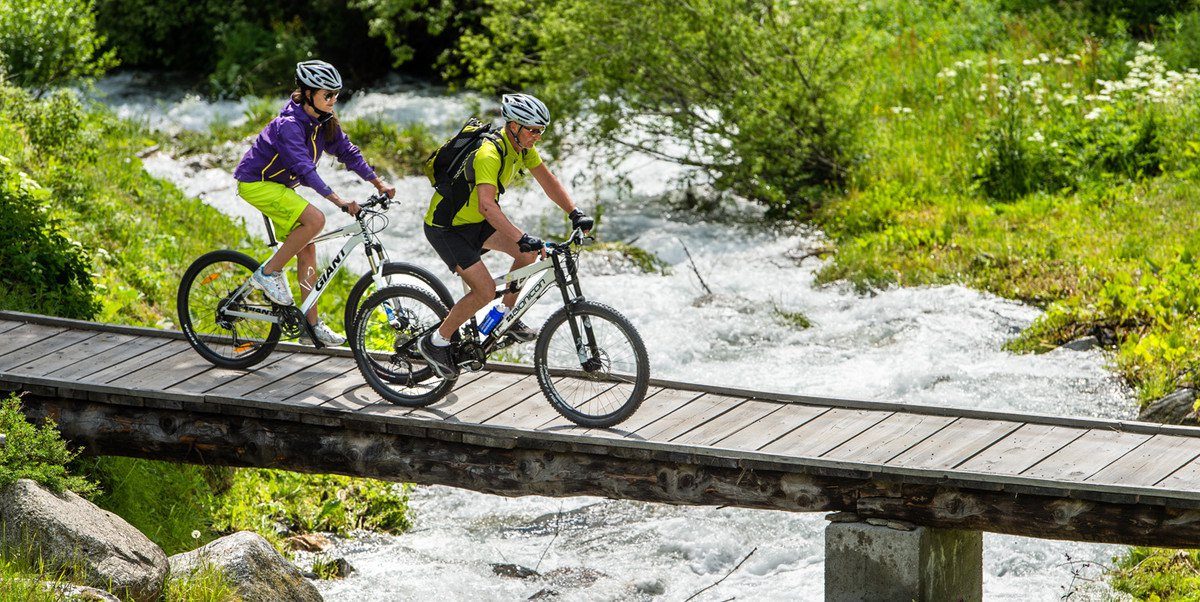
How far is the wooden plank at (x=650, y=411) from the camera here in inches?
301

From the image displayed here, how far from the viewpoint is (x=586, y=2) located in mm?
16297

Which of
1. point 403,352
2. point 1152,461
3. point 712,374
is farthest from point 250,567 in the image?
point 712,374

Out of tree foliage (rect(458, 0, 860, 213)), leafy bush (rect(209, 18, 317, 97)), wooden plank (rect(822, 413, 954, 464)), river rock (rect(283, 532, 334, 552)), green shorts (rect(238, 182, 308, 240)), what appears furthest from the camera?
leafy bush (rect(209, 18, 317, 97))

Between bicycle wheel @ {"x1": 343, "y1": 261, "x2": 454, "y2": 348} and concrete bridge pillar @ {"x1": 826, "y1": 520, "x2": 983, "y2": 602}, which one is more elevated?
bicycle wheel @ {"x1": 343, "y1": 261, "x2": 454, "y2": 348}

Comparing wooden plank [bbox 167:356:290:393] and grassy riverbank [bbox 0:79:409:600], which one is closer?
wooden plank [bbox 167:356:290:393]

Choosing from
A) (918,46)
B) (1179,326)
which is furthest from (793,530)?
(918,46)

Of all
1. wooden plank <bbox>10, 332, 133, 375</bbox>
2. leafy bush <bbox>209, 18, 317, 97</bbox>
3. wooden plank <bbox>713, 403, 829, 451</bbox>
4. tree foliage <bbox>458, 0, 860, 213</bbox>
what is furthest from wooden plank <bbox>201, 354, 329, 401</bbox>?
leafy bush <bbox>209, 18, 317, 97</bbox>

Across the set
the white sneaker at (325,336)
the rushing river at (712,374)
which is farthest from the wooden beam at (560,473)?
the rushing river at (712,374)

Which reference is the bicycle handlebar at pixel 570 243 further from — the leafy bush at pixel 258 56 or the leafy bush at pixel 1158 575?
the leafy bush at pixel 258 56

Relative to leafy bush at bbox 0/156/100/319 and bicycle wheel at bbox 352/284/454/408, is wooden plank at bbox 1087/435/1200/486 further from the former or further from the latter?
leafy bush at bbox 0/156/100/319

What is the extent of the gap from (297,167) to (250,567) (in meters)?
2.38

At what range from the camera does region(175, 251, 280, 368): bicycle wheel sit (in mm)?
9023

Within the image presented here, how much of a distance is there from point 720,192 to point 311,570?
9109 millimetres

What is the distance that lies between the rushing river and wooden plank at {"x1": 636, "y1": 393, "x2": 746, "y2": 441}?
1302mm
